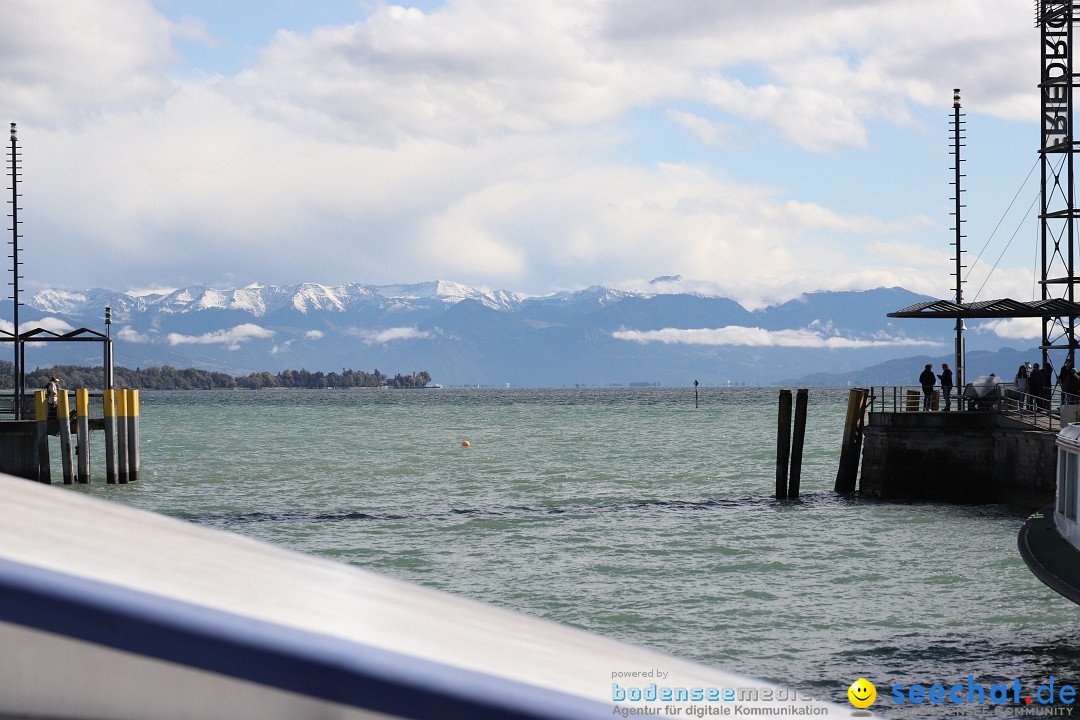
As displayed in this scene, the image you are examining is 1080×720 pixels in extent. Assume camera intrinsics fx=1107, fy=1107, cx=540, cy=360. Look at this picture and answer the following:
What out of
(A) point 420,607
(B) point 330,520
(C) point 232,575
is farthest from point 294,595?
(B) point 330,520

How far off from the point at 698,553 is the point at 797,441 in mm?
10445

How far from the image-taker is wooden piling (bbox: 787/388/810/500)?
30781 mm

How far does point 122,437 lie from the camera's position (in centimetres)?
3378

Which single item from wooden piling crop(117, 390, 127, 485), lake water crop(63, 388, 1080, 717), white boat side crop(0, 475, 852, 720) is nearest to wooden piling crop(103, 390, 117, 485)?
wooden piling crop(117, 390, 127, 485)

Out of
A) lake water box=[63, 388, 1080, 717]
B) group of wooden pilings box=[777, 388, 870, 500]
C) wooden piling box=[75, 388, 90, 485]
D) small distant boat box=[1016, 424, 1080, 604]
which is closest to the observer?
lake water box=[63, 388, 1080, 717]

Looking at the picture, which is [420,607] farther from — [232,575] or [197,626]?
[197,626]

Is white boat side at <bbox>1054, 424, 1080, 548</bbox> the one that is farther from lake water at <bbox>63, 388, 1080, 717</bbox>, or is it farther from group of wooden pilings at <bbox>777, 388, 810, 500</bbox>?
group of wooden pilings at <bbox>777, 388, 810, 500</bbox>

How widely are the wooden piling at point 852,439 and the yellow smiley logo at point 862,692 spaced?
16.9m

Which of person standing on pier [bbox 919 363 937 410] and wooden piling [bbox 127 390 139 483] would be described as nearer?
person standing on pier [bbox 919 363 937 410]

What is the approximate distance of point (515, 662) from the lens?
130 centimetres

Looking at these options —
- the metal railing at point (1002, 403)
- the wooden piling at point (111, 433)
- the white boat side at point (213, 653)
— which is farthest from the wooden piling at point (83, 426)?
the white boat side at point (213, 653)

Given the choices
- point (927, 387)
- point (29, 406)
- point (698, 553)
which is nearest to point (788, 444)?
Answer: point (927, 387)

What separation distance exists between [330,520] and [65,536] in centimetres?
2721

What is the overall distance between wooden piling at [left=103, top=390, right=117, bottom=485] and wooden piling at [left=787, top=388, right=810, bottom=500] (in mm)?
19612
